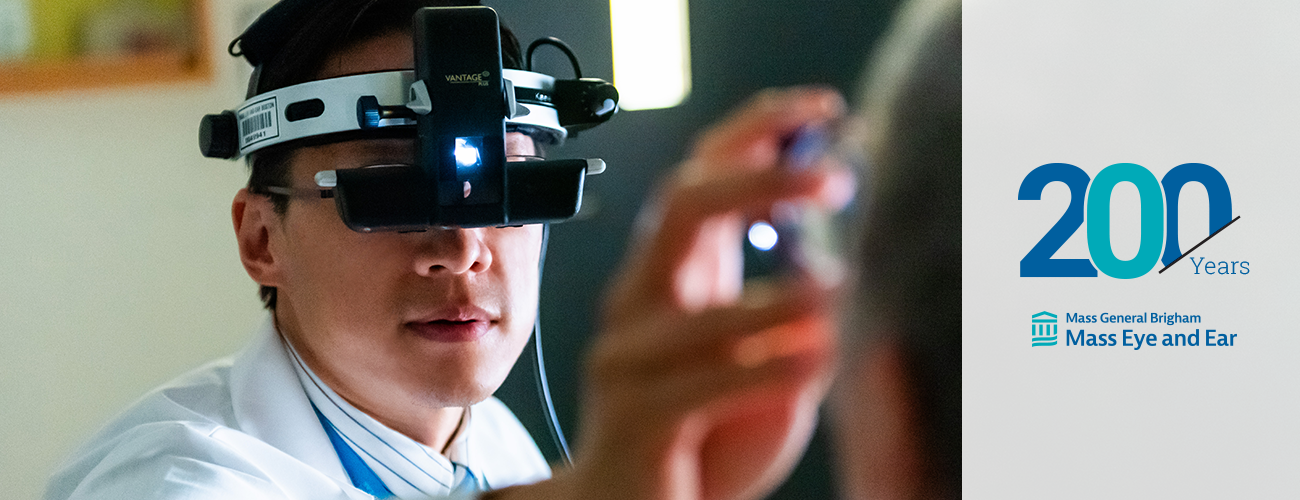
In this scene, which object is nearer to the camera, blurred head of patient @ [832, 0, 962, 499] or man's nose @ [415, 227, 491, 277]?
man's nose @ [415, 227, 491, 277]

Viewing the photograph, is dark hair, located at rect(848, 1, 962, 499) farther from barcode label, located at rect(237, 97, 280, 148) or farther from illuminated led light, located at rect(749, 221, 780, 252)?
barcode label, located at rect(237, 97, 280, 148)

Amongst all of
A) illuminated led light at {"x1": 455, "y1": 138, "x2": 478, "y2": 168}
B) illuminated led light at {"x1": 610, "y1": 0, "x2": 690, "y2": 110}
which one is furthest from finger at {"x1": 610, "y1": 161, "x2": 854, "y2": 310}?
illuminated led light at {"x1": 455, "y1": 138, "x2": 478, "y2": 168}

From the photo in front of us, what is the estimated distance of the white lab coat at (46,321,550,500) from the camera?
2.73 ft

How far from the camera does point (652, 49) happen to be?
3.23 feet

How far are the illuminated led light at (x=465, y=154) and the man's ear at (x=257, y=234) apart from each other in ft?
0.84

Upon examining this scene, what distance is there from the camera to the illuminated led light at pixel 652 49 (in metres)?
0.98

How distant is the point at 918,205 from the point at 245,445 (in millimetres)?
785

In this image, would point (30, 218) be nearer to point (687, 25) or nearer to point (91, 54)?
point (91, 54)

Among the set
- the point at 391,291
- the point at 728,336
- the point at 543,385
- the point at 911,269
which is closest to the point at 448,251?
the point at 391,291

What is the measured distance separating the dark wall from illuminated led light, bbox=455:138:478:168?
0.17m
